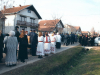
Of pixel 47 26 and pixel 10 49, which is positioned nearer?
pixel 10 49

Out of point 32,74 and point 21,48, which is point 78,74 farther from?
point 21,48

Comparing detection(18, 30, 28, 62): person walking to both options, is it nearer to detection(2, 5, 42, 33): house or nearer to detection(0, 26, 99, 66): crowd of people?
detection(0, 26, 99, 66): crowd of people

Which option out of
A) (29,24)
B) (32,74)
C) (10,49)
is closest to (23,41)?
(10,49)

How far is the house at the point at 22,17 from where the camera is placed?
34.2m

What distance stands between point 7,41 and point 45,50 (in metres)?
3.79

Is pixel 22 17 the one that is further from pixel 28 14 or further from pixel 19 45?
pixel 19 45

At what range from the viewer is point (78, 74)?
759 centimetres

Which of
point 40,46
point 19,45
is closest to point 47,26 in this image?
point 40,46

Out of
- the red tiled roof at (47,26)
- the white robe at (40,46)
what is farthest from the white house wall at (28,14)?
the white robe at (40,46)

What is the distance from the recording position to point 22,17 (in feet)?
120

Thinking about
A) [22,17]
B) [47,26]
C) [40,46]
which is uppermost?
[22,17]

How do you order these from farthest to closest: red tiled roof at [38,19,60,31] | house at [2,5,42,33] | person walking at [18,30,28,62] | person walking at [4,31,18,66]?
red tiled roof at [38,19,60,31]
house at [2,5,42,33]
person walking at [18,30,28,62]
person walking at [4,31,18,66]

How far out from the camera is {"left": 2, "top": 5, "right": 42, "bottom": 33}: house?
34.2 m

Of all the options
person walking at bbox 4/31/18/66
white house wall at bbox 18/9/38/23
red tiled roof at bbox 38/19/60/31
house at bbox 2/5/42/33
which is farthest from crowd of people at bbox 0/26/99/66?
red tiled roof at bbox 38/19/60/31
